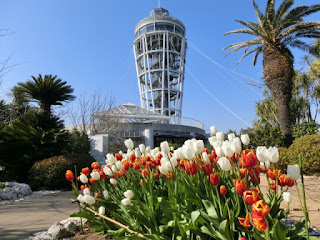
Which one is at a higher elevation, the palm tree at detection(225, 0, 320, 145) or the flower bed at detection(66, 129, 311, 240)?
the palm tree at detection(225, 0, 320, 145)

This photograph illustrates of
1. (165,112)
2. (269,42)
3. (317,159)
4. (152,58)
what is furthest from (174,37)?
(317,159)

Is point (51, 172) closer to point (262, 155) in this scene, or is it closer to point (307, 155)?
point (262, 155)

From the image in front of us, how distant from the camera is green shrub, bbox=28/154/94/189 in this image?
7961 mm

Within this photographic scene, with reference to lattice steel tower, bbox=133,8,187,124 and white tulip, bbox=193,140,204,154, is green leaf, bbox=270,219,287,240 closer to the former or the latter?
white tulip, bbox=193,140,204,154

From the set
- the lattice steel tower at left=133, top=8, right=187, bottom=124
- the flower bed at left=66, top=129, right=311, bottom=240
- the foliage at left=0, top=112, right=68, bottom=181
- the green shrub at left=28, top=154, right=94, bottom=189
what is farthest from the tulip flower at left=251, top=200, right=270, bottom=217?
the lattice steel tower at left=133, top=8, right=187, bottom=124

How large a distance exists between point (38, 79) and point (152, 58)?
35.1 metres

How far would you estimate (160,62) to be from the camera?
4422 centimetres

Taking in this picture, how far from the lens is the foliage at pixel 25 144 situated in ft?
28.3

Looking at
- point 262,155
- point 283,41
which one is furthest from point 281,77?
point 262,155

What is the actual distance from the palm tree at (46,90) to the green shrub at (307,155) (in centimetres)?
1118

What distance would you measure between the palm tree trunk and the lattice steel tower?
30.9m

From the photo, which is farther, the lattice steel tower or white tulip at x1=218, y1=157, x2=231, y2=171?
the lattice steel tower

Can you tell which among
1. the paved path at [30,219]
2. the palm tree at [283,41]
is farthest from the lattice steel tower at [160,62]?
the paved path at [30,219]

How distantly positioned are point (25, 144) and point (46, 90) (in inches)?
156
